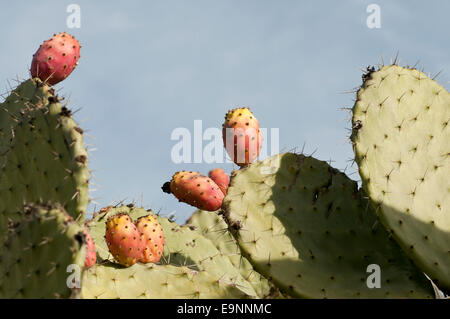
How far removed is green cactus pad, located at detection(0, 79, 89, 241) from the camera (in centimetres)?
270

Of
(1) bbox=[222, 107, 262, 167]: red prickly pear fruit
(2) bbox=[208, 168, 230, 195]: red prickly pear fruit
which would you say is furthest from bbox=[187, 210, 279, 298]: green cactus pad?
(1) bbox=[222, 107, 262, 167]: red prickly pear fruit

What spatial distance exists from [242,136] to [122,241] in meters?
0.90

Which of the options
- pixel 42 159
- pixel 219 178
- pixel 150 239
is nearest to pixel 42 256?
pixel 42 159

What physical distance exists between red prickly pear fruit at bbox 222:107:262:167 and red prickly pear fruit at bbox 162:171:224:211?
0.39 metres

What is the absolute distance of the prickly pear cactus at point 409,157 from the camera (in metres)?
3.24

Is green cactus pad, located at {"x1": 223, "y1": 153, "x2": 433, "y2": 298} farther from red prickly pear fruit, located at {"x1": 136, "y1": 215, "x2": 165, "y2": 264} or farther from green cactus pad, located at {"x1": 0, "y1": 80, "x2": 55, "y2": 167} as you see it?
green cactus pad, located at {"x1": 0, "y1": 80, "x2": 55, "y2": 167}

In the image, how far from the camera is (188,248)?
4070mm

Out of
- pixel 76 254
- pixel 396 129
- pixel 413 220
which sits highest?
pixel 396 129

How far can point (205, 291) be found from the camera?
3076mm

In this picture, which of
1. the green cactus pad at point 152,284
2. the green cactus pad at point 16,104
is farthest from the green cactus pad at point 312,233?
the green cactus pad at point 16,104

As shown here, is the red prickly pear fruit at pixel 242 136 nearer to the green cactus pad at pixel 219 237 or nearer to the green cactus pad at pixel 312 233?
the green cactus pad at pixel 312 233
